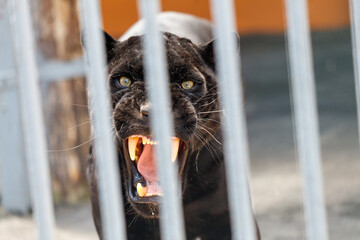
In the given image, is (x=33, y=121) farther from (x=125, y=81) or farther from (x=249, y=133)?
(x=249, y=133)

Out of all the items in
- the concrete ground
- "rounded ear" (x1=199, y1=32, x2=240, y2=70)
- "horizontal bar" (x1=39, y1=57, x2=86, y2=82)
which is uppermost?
"horizontal bar" (x1=39, y1=57, x2=86, y2=82)

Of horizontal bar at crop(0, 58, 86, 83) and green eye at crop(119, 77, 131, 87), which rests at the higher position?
horizontal bar at crop(0, 58, 86, 83)

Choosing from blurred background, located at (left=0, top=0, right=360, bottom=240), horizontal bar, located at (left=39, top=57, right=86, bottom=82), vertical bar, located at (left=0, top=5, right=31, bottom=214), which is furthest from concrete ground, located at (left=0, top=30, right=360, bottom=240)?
horizontal bar, located at (left=39, top=57, right=86, bottom=82)

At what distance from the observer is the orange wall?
178 inches

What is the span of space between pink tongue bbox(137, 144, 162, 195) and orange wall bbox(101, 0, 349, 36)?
2941 millimetres

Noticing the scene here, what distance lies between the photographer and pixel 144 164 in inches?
61.6

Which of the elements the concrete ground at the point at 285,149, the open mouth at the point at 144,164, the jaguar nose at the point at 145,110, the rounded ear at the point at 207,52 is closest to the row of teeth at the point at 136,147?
the open mouth at the point at 144,164

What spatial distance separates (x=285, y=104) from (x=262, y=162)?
161cm

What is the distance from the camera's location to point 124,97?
1507mm

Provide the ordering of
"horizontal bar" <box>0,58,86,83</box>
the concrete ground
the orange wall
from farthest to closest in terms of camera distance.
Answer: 1. the orange wall
2. "horizontal bar" <box>0,58,86,83</box>
3. the concrete ground

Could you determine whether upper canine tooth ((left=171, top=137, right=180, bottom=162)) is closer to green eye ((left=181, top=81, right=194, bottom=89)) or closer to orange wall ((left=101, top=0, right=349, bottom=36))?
green eye ((left=181, top=81, right=194, bottom=89))

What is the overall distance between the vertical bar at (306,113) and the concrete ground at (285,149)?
4.96 ft

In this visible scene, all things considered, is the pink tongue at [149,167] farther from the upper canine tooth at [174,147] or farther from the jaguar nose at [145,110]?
the jaguar nose at [145,110]

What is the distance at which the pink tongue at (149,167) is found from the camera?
61.2 inches
